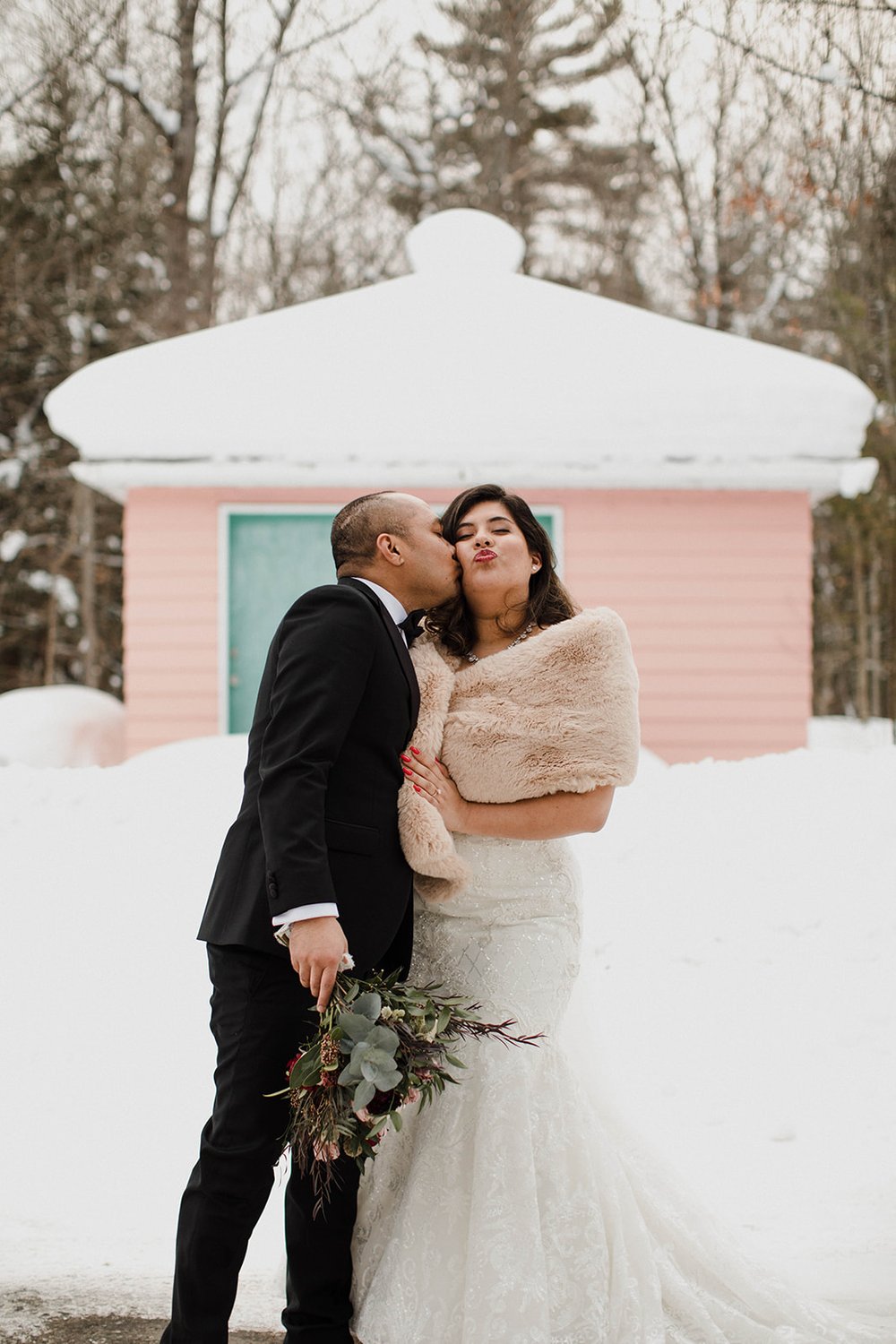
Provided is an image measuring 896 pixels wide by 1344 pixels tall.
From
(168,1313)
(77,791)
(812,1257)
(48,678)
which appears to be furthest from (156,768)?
(48,678)

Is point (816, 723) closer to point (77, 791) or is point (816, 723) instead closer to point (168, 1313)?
point (77, 791)

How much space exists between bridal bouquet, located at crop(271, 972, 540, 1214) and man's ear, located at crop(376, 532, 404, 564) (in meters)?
0.96

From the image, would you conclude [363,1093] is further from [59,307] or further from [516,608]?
A: [59,307]

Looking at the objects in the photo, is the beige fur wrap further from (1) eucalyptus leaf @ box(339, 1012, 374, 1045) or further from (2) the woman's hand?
(1) eucalyptus leaf @ box(339, 1012, 374, 1045)

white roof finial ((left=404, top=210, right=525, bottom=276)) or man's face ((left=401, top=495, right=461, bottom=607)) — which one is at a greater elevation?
white roof finial ((left=404, top=210, right=525, bottom=276))

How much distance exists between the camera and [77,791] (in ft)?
22.0

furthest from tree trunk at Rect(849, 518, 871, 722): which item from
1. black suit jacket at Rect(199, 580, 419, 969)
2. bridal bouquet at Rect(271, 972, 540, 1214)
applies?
bridal bouquet at Rect(271, 972, 540, 1214)

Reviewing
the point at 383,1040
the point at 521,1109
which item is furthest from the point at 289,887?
the point at 521,1109

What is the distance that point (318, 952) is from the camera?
2465mm

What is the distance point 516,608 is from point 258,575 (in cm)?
582

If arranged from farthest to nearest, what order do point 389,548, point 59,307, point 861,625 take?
point 59,307, point 861,625, point 389,548

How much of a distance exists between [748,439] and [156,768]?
14.6 feet

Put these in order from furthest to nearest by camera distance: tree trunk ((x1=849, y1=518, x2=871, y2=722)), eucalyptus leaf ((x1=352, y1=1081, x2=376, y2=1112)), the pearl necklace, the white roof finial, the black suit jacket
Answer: tree trunk ((x1=849, y1=518, x2=871, y2=722)) < the white roof finial < the pearl necklace < the black suit jacket < eucalyptus leaf ((x1=352, y1=1081, x2=376, y2=1112))

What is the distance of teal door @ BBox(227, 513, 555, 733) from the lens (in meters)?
8.74
